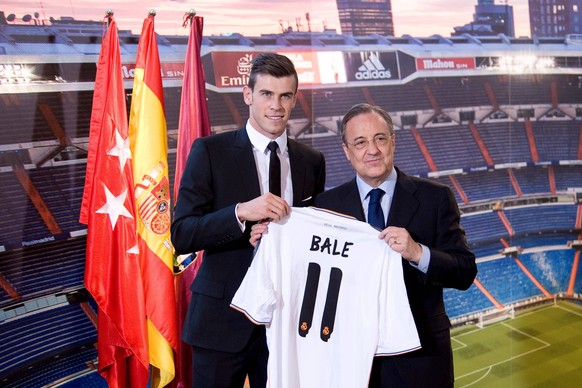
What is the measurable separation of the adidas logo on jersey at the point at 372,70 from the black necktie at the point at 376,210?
246cm

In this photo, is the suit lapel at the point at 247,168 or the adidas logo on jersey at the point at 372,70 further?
the adidas logo on jersey at the point at 372,70

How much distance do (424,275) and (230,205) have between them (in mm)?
698

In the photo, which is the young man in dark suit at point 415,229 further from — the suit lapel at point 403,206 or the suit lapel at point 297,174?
the suit lapel at point 297,174

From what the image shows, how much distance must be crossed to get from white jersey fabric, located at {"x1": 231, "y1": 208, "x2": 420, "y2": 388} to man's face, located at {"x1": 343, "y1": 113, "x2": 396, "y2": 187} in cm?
18

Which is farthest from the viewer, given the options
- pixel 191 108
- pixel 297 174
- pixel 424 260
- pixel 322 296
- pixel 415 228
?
pixel 191 108

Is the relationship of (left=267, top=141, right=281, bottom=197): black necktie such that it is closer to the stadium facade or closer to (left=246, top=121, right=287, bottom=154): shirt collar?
(left=246, top=121, right=287, bottom=154): shirt collar

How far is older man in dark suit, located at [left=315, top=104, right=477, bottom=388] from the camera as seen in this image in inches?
75.8

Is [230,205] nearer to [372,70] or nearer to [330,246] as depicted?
[330,246]

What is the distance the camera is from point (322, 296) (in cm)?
205

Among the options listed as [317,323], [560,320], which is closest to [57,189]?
[317,323]

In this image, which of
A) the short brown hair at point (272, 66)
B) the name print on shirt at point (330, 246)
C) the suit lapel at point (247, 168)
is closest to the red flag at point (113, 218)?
the suit lapel at point (247, 168)

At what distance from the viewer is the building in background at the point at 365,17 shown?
4285 millimetres

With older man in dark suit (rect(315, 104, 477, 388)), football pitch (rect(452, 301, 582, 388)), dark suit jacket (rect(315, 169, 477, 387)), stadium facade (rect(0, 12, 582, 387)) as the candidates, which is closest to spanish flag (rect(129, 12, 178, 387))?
stadium facade (rect(0, 12, 582, 387))

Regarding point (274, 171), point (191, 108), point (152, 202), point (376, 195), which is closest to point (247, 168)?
point (274, 171)
